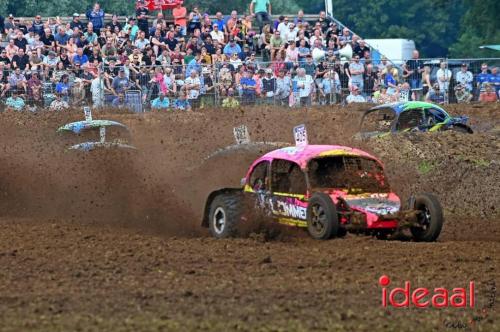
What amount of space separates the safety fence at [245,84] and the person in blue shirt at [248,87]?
17 millimetres

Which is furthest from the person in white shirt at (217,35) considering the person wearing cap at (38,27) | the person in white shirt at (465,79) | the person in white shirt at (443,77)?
the person in white shirt at (465,79)

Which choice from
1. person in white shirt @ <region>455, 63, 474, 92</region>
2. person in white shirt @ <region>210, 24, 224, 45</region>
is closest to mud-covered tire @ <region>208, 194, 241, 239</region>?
person in white shirt @ <region>455, 63, 474, 92</region>

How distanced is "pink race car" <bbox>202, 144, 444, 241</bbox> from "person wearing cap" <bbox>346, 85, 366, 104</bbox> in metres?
13.6

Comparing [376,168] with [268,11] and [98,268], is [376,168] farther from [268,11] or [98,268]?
[268,11]

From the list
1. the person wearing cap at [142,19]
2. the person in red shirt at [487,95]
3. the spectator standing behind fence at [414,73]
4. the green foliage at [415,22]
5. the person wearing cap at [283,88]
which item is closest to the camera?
the person wearing cap at [283,88]

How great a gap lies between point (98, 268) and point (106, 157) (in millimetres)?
7982

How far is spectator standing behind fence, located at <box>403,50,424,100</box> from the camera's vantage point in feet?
90.6

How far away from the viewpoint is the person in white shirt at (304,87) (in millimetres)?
27000

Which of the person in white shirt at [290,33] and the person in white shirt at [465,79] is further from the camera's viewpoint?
the person in white shirt at [290,33]

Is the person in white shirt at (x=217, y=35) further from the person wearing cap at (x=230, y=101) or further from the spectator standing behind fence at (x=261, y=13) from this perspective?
the person wearing cap at (x=230, y=101)

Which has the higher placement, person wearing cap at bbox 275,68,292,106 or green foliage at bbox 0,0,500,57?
green foliage at bbox 0,0,500,57

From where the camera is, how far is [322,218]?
12672 mm

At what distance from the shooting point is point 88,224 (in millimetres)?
14969

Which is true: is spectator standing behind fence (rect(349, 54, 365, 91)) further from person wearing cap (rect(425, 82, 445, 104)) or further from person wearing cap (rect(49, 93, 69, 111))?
person wearing cap (rect(49, 93, 69, 111))
